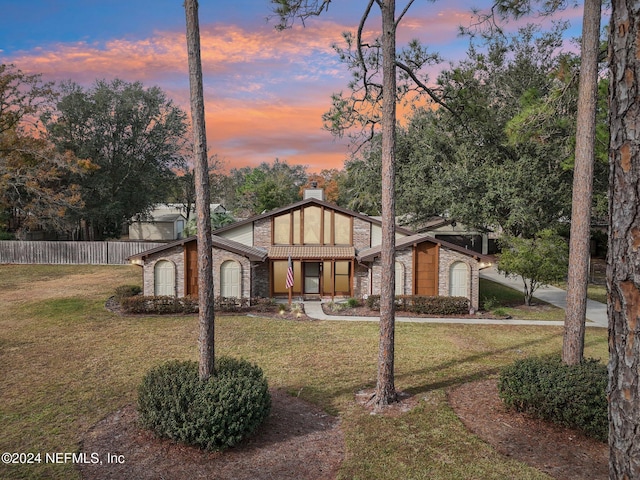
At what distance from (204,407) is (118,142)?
119ft

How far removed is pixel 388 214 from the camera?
893 cm

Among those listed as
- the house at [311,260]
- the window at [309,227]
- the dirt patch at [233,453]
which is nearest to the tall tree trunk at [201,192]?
the dirt patch at [233,453]

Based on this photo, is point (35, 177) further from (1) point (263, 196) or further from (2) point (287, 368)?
(2) point (287, 368)

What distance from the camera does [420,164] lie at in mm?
25719

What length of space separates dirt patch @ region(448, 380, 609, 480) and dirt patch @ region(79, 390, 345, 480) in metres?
2.54

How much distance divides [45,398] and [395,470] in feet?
23.6

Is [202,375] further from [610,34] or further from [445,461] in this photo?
[610,34]

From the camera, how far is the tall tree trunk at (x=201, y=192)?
24.4 ft

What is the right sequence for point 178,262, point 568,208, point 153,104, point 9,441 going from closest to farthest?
1. point 9,441
2. point 178,262
3. point 568,208
4. point 153,104

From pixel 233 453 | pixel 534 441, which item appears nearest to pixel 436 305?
pixel 534 441

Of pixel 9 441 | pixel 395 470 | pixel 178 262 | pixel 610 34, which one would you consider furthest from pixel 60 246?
pixel 610 34

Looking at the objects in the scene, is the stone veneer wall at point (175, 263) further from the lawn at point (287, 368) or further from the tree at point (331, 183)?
the tree at point (331, 183)

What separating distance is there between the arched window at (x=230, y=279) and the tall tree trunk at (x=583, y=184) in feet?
43.5

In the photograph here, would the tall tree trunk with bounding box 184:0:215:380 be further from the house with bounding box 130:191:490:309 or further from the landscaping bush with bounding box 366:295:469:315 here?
the landscaping bush with bounding box 366:295:469:315
